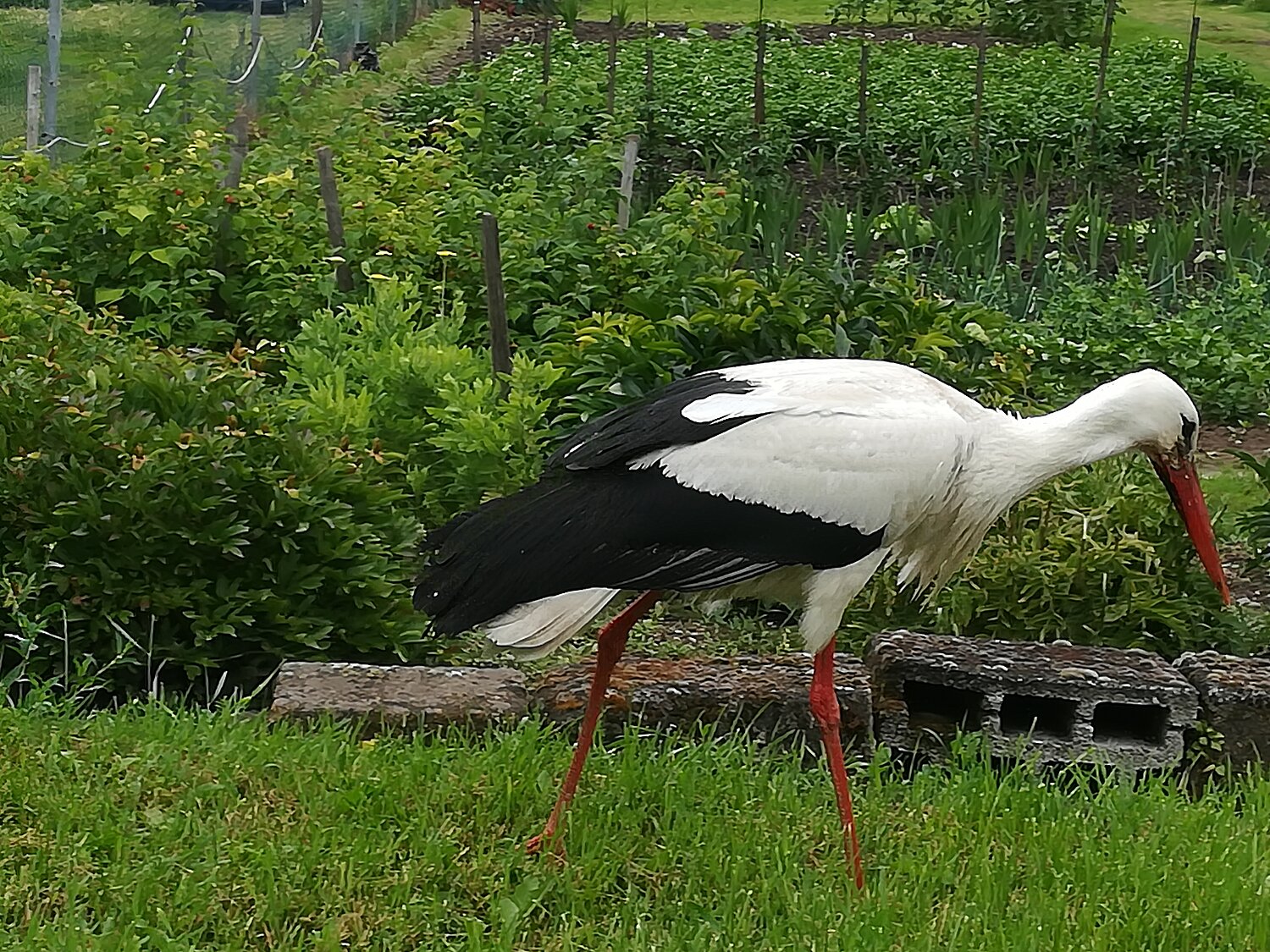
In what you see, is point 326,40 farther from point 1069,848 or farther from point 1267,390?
point 1069,848

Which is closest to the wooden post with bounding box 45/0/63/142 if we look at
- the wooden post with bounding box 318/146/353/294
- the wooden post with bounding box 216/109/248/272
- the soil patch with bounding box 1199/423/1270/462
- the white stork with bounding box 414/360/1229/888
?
the wooden post with bounding box 216/109/248/272

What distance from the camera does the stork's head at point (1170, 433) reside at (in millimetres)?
3676

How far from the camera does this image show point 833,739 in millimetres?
3748

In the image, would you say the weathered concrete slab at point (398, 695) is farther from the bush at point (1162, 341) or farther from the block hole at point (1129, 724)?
the bush at point (1162, 341)

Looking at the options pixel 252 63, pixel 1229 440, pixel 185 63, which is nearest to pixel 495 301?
pixel 1229 440

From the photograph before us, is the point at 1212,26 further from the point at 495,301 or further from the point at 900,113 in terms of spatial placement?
the point at 495,301

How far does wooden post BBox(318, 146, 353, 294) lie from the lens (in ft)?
24.3

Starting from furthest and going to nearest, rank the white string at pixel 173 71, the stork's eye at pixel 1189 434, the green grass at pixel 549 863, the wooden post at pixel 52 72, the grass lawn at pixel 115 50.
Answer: the grass lawn at pixel 115 50
the white string at pixel 173 71
the wooden post at pixel 52 72
the stork's eye at pixel 1189 434
the green grass at pixel 549 863

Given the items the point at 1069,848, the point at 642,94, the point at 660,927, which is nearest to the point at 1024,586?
the point at 1069,848

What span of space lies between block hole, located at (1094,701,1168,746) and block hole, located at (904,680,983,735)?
335 mm

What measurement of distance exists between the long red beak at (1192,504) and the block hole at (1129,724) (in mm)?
645

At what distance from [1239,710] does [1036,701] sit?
1.76 ft

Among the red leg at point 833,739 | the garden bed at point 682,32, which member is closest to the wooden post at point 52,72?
the red leg at point 833,739

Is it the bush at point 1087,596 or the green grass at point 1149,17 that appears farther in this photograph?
the green grass at point 1149,17
